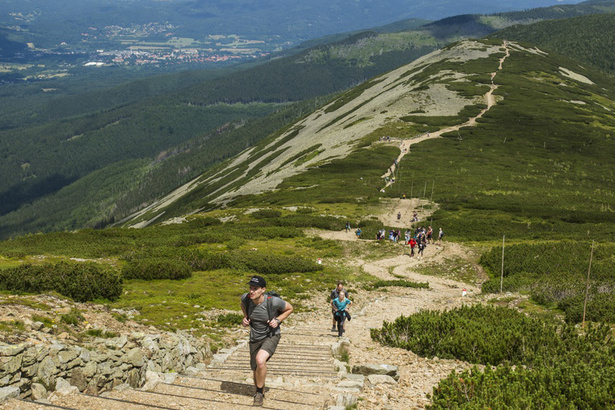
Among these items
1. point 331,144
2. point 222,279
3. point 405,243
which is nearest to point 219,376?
point 222,279

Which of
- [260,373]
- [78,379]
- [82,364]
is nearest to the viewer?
[78,379]

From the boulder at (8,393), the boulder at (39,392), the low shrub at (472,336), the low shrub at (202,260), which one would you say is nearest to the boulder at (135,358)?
the boulder at (39,392)

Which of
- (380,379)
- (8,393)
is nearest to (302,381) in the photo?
(380,379)

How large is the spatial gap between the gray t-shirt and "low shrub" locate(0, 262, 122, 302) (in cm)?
1235

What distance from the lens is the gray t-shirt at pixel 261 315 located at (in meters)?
11.4

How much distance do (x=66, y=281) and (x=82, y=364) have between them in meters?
11.7

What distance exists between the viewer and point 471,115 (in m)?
112

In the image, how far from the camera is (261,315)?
11398 millimetres

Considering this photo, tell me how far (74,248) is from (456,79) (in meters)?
135

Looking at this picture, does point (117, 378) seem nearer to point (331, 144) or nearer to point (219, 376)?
point (219, 376)

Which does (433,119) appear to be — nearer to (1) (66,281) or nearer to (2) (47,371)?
(1) (66,281)

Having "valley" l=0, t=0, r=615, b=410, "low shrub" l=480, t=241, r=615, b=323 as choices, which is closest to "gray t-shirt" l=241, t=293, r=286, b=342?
"valley" l=0, t=0, r=615, b=410

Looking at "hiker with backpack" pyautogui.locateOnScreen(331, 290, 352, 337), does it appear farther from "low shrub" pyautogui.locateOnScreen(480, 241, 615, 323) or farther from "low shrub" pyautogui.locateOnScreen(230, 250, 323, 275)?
"low shrub" pyautogui.locateOnScreen(230, 250, 323, 275)

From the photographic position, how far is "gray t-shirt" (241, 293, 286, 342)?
1142cm
